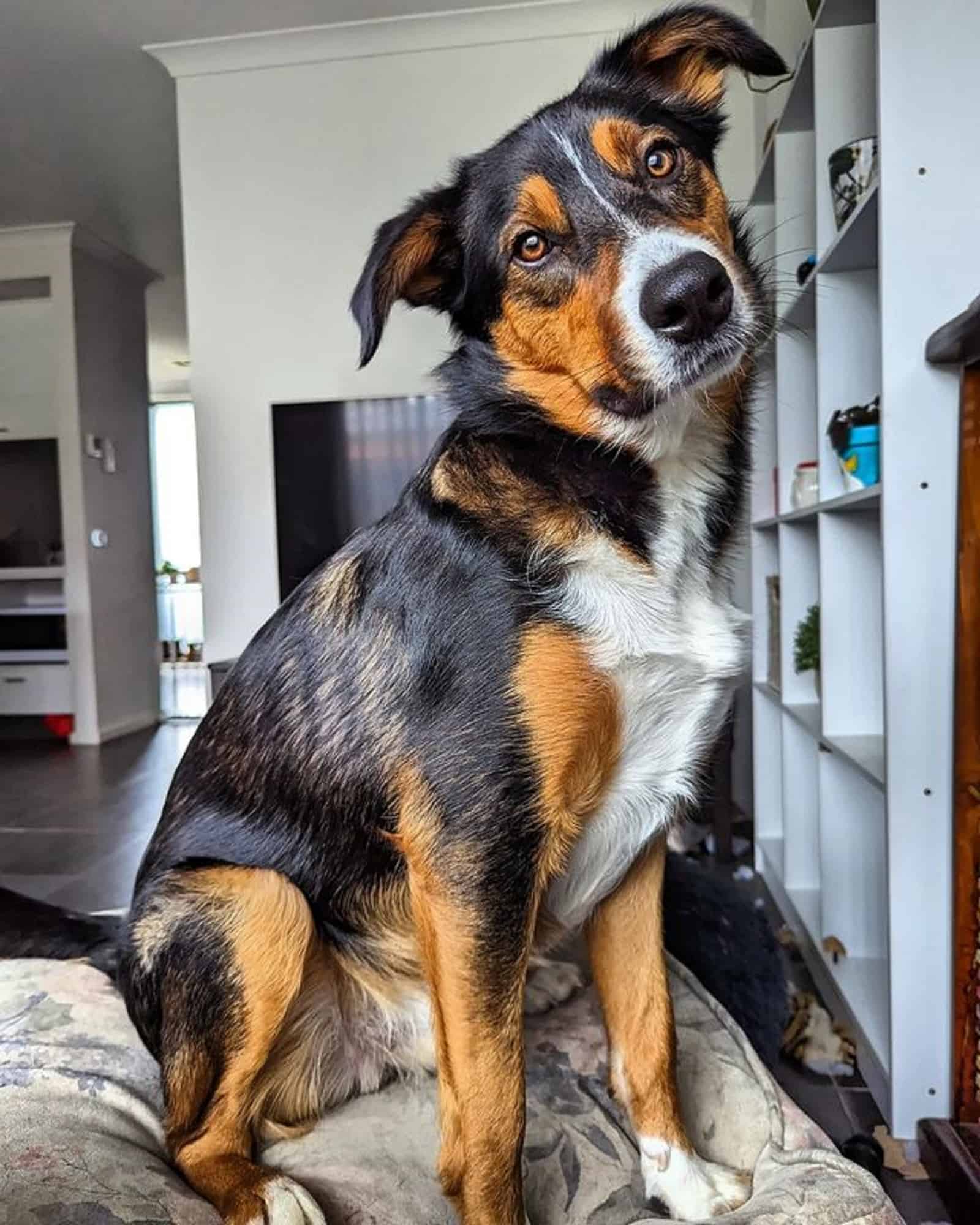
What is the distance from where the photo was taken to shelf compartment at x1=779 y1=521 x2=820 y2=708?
275 centimetres

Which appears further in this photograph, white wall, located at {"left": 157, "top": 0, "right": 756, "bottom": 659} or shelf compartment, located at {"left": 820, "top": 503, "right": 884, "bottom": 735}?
white wall, located at {"left": 157, "top": 0, "right": 756, "bottom": 659}

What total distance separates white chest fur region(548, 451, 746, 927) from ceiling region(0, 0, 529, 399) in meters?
3.63

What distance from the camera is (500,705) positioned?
1.00 meters

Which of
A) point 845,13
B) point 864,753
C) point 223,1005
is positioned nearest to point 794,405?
point 845,13

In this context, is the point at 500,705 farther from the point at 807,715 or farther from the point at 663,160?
the point at 807,715

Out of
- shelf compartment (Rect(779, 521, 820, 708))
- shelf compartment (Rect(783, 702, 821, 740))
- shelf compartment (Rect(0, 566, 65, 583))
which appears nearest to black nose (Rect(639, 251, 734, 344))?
shelf compartment (Rect(783, 702, 821, 740))

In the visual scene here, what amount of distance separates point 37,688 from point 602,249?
6.30 metres

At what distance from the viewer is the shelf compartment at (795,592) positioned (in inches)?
108

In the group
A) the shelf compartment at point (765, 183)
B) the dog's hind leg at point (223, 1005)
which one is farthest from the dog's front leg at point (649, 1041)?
the shelf compartment at point (765, 183)

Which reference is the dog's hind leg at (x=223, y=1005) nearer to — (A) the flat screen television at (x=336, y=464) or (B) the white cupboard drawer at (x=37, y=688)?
(A) the flat screen television at (x=336, y=464)

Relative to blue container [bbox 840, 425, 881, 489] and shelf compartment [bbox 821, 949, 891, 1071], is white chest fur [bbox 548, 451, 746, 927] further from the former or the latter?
blue container [bbox 840, 425, 881, 489]

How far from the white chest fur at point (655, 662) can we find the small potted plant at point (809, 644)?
1.55m

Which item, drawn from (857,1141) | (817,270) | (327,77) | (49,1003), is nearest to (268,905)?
(49,1003)

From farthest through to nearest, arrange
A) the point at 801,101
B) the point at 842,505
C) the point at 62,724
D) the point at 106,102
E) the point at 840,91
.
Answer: the point at 62,724, the point at 106,102, the point at 801,101, the point at 840,91, the point at 842,505
